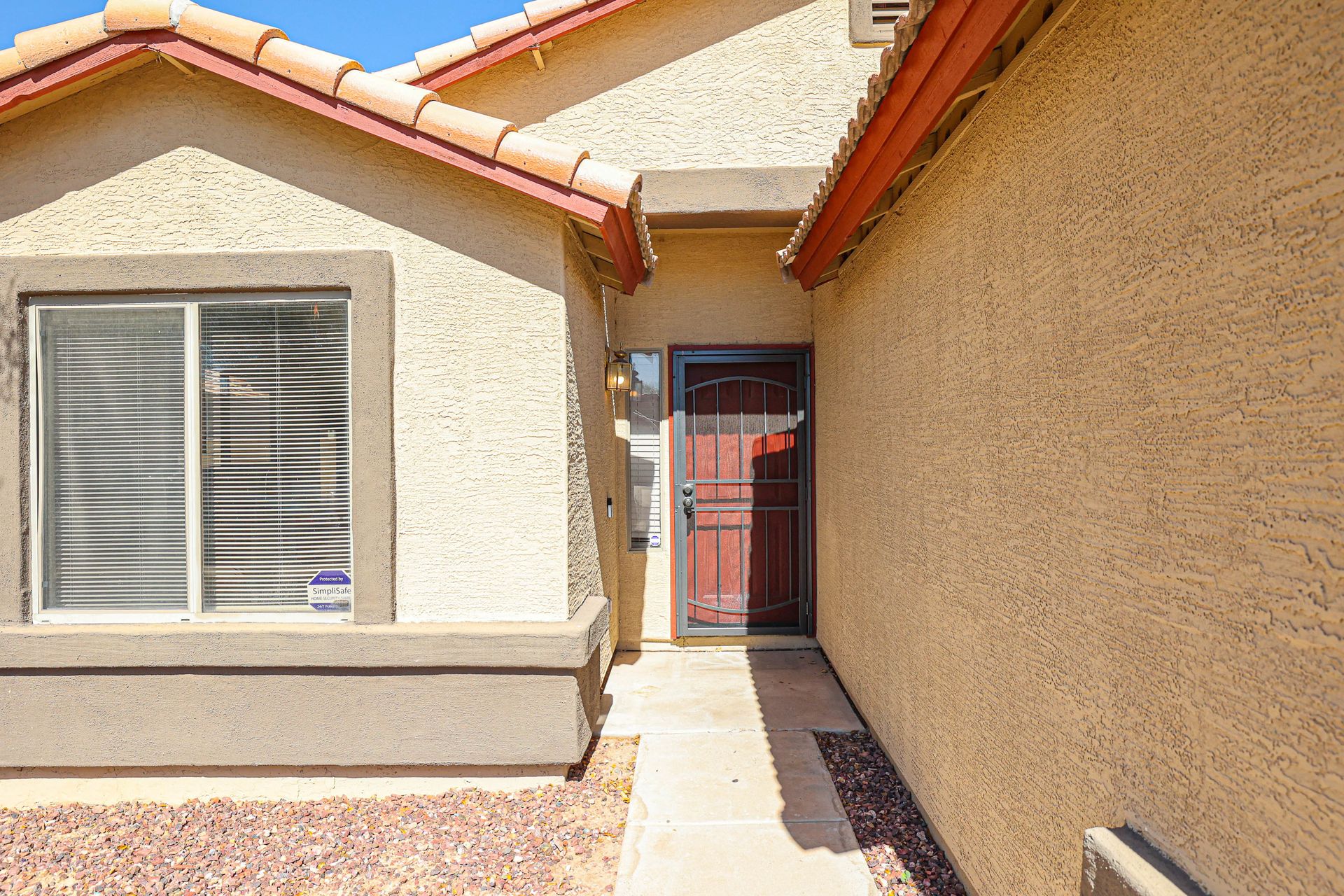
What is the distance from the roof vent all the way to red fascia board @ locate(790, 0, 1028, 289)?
3173 mm

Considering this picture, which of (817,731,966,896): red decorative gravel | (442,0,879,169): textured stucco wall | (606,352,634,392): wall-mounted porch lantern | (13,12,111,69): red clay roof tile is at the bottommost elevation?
(817,731,966,896): red decorative gravel

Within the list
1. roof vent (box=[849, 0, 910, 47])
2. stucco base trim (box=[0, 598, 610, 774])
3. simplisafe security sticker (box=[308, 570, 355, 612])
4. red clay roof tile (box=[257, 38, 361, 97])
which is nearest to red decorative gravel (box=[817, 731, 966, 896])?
stucco base trim (box=[0, 598, 610, 774])

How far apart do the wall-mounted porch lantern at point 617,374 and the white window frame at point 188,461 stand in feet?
8.86

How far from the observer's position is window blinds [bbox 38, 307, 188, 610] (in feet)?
15.8

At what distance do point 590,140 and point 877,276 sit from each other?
3.50 meters

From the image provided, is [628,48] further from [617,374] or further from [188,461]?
[188,461]

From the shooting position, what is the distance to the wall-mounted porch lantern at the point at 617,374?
6957 millimetres

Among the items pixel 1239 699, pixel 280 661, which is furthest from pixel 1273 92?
pixel 280 661

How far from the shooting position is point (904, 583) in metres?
4.51

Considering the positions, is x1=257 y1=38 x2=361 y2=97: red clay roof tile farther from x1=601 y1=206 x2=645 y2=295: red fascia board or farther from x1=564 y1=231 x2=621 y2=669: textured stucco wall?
x1=601 y1=206 x2=645 y2=295: red fascia board

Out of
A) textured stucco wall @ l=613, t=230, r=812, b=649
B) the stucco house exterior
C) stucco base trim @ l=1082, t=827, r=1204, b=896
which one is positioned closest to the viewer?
the stucco house exterior

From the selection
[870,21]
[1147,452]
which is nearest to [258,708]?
[1147,452]

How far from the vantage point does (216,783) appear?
15.6 feet

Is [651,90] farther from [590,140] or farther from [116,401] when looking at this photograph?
[116,401]
